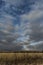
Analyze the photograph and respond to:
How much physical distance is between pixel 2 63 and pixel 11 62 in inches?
21.6

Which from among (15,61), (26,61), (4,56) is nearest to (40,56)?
(26,61)

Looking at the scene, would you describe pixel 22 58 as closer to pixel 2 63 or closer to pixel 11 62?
pixel 11 62

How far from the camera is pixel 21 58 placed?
8.21 meters

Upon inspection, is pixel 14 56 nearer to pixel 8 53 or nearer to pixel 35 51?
pixel 8 53

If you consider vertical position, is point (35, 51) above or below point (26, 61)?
above

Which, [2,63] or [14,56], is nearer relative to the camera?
[2,63]

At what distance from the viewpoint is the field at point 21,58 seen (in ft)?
25.9

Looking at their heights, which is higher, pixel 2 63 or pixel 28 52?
pixel 28 52

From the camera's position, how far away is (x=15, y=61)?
26.2 feet

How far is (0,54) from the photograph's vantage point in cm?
802

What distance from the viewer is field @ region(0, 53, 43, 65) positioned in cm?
789

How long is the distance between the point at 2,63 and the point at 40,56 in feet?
7.66

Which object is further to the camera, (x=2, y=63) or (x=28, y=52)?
(x=28, y=52)

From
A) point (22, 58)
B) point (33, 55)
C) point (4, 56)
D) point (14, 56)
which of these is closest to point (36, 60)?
point (33, 55)
